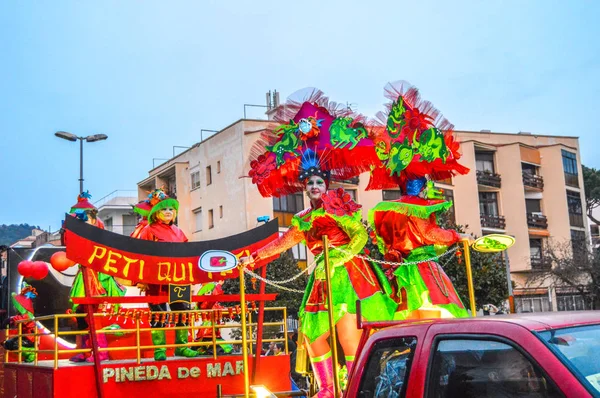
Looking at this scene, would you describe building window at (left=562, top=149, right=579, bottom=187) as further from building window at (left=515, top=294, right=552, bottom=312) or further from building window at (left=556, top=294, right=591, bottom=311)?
building window at (left=515, top=294, right=552, bottom=312)

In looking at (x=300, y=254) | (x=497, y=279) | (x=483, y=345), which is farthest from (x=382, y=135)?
(x=300, y=254)

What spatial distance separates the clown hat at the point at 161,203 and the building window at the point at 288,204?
23682 mm

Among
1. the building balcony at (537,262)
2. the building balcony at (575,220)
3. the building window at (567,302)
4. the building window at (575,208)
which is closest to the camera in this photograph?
the building balcony at (537,262)

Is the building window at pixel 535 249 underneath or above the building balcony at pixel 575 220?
underneath

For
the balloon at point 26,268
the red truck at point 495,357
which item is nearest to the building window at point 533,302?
the balloon at point 26,268

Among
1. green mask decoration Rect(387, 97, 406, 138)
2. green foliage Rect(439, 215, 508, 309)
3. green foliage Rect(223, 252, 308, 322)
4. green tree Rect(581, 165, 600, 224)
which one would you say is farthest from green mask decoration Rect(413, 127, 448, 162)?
green tree Rect(581, 165, 600, 224)

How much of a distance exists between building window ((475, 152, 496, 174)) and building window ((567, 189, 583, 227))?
598 cm

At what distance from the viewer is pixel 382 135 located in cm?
753

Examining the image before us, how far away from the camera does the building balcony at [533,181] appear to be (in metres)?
41.8

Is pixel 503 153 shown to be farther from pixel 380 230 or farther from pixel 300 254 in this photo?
pixel 380 230

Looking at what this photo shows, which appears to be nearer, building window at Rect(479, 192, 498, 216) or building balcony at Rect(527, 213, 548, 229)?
building window at Rect(479, 192, 498, 216)

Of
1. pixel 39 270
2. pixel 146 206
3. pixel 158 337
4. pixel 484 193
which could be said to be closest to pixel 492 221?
pixel 484 193

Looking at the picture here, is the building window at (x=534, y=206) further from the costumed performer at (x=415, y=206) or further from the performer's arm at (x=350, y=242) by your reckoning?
the performer's arm at (x=350, y=242)

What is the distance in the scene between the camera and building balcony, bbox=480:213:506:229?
129 ft
